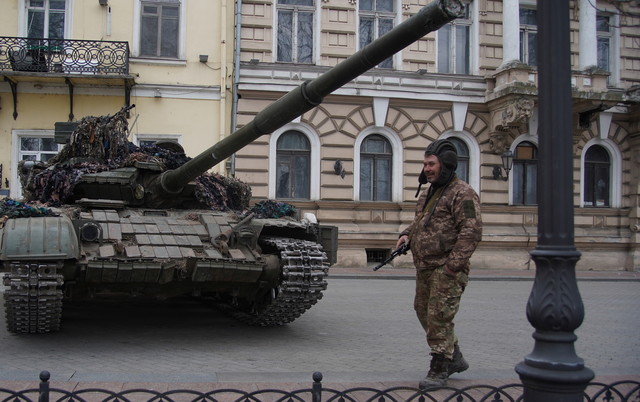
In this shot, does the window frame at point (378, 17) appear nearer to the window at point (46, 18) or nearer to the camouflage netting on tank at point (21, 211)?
the window at point (46, 18)

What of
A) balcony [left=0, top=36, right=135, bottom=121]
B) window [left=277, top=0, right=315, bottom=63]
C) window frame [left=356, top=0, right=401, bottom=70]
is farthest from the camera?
window frame [left=356, top=0, right=401, bottom=70]

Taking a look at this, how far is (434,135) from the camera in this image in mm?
18891

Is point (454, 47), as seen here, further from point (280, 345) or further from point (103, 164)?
point (280, 345)

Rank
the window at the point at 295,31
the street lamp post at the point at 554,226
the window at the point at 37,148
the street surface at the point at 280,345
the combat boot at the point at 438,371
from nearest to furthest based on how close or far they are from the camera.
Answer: the street lamp post at the point at 554,226 < the combat boot at the point at 438,371 < the street surface at the point at 280,345 < the window at the point at 37,148 < the window at the point at 295,31

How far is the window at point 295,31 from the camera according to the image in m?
18.5

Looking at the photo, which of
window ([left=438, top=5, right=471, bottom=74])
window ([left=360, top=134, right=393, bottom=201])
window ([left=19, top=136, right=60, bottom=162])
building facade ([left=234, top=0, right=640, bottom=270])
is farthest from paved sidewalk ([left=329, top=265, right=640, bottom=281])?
window ([left=19, top=136, right=60, bottom=162])

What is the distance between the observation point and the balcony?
54.9 feet

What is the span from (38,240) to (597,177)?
58.2ft

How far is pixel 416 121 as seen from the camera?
18.8 m

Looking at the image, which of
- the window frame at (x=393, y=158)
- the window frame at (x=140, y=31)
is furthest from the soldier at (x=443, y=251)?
the window frame at (x=140, y=31)

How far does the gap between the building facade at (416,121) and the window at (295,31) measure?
0.03 metres

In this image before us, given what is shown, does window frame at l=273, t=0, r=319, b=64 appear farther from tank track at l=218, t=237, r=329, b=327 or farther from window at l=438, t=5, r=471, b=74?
tank track at l=218, t=237, r=329, b=327

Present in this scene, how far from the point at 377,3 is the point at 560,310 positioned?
17000mm

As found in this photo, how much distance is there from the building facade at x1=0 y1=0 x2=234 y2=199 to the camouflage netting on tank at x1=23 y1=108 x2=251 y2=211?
8257 mm
